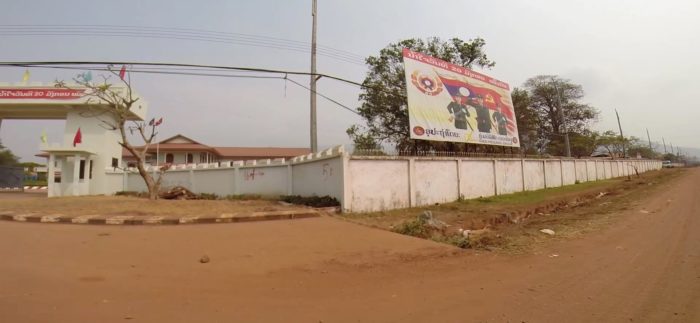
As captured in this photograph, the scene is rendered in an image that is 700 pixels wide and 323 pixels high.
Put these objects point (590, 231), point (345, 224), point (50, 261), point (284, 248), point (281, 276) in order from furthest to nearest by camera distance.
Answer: point (345, 224) → point (590, 231) → point (284, 248) → point (50, 261) → point (281, 276)

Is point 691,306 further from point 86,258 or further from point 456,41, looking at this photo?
point 456,41

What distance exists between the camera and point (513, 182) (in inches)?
711

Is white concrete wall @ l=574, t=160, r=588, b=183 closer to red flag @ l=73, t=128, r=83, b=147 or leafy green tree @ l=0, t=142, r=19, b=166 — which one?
red flag @ l=73, t=128, r=83, b=147

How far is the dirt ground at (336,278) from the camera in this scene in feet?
10.8

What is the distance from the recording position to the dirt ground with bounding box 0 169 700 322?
10.8ft

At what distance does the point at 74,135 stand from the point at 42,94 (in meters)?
3.23

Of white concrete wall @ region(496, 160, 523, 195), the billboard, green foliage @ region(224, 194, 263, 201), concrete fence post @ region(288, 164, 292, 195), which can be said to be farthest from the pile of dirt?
white concrete wall @ region(496, 160, 523, 195)

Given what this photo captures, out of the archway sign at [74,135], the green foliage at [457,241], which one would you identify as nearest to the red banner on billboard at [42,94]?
the archway sign at [74,135]

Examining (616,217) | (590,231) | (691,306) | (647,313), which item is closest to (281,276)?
(647,313)

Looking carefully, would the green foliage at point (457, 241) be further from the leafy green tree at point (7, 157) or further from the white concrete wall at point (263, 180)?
the leafy green tree at point (7, 157)

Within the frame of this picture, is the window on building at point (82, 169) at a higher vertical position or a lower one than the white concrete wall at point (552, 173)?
higher

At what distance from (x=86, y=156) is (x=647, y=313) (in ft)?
96.3

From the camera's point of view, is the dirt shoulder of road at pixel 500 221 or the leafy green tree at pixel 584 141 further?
the leafy green tree at pixel 584 141

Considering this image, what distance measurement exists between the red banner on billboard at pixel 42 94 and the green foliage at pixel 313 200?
19.8m
